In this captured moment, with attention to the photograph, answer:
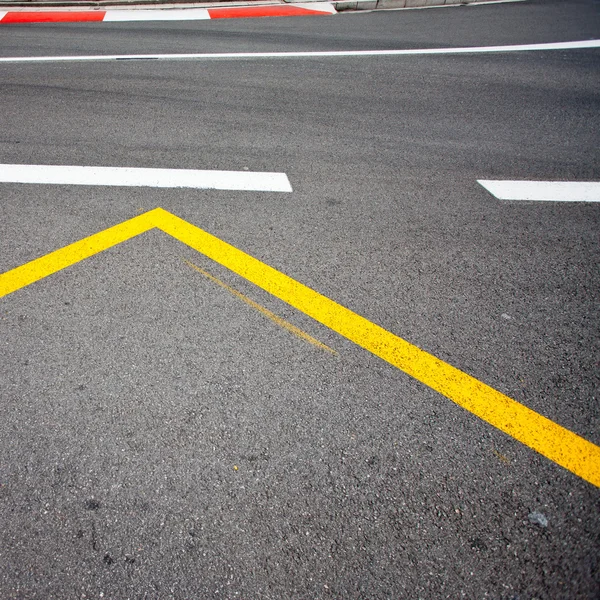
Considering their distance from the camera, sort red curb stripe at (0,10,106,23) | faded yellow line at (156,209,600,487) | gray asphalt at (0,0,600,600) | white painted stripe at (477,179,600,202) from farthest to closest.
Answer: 1. red curb stripe at (0,10,106,23)
2. white painted stripe at (477,179,600,202)
3. faded yellow line at (156,209,600,487)
4. gray asphalt at (0,0,600,600)

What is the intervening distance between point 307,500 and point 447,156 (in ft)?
12.3

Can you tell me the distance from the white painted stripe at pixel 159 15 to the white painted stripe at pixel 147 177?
22.8ft

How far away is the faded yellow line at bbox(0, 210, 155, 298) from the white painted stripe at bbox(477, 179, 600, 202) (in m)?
2.82

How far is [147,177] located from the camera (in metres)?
4.31

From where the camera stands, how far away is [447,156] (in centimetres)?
478

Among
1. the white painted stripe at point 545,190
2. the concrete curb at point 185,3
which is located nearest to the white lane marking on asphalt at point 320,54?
the concrete curb at point 185,3

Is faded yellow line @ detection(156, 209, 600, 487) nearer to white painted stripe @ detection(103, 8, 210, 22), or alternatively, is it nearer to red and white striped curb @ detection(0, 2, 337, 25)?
white painted stripe @ detection(103, 8, 210, 22)

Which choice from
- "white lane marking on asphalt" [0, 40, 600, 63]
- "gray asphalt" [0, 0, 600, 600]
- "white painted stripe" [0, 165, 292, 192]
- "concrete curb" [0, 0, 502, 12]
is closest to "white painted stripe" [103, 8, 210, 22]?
"concrete curb" [0, 0, 502, 12]

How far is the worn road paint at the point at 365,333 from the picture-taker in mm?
2256

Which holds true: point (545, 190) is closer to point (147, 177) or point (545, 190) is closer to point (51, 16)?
point (147, 177)

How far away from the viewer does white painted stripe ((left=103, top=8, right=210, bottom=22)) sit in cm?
988

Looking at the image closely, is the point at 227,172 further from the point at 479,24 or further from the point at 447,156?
the point at 479,24

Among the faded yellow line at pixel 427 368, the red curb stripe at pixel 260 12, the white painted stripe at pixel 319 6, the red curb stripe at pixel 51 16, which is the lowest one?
the faded yellow line at pixel 427 368

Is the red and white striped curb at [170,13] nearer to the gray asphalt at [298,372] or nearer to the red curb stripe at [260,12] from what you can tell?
the red curb stripe at [260,12]
